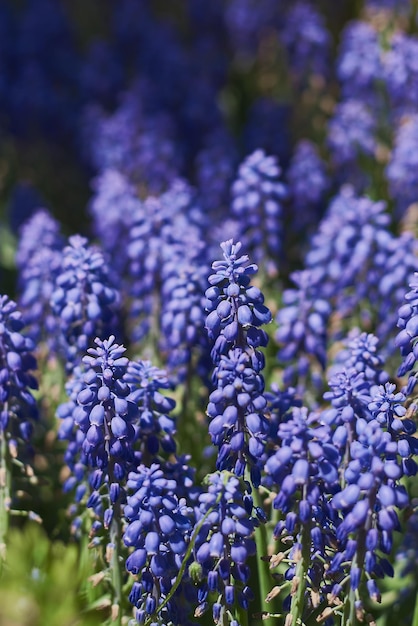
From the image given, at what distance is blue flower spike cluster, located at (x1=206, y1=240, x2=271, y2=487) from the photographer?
4.11m

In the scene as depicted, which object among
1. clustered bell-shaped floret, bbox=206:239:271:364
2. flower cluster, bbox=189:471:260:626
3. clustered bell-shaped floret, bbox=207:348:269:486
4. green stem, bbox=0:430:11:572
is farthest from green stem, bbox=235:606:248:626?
green stem, bbox=0:430:11:572

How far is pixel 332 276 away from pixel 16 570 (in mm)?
4001

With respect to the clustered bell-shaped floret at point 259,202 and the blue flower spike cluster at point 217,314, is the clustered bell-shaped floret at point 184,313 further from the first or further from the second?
the clustered bell-shaped floret at point 259,202

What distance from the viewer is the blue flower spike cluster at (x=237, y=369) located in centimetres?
411

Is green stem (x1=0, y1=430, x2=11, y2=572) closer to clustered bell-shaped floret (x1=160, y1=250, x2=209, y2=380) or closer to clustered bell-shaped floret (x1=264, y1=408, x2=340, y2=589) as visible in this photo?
clustered bell-shaped floret (x1=160, y1=250, x2=209, y2=380)

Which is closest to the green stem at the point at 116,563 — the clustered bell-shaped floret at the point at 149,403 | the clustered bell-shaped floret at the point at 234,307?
the clustered bell-shaped floret at the point at 149,403

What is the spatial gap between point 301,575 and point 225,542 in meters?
0.42

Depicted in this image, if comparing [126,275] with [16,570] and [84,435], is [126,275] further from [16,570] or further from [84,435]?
[16,570]

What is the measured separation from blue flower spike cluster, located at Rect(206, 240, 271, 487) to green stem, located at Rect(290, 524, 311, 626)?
0.39m

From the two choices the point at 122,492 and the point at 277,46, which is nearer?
the point at 122,492

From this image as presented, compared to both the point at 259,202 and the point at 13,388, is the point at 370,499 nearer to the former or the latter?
the point at 13,388

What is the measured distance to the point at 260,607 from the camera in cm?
512

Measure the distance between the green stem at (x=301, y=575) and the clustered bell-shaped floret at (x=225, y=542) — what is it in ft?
0.79

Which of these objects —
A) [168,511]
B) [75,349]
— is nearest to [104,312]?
[75,349]
